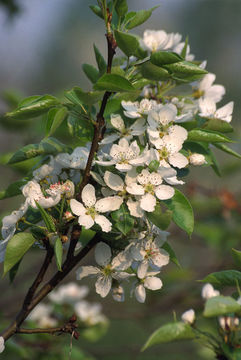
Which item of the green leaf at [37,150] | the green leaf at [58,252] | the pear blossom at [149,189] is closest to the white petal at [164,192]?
the pear blossom at [149,189]

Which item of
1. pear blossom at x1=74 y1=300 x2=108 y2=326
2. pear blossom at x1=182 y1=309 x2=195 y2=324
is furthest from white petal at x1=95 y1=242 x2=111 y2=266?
pear blossom at x1=74 y1=300 x2=108 y2=326

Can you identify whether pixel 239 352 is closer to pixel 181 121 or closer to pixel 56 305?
pixel 181 121

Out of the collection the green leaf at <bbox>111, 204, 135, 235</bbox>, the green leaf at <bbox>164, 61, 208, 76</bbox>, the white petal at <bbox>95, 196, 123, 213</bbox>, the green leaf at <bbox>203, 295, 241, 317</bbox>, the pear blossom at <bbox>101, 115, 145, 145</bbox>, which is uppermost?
the green leaf at <bbox>164, 61, 208, 76</bbox>

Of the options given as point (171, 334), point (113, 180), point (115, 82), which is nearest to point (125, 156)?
point (113, 180)

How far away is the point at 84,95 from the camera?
3.26ft

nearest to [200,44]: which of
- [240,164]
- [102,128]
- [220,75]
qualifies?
[220,75]

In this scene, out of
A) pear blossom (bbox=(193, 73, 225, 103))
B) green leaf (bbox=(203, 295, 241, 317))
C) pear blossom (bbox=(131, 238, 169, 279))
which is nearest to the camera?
green leaf (bbox=(203, 295, 241, 317))

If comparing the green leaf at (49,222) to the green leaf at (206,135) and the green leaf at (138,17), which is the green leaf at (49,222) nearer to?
the green leaf at (206,135)

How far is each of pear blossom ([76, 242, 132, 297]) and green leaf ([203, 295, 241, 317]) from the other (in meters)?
0.25

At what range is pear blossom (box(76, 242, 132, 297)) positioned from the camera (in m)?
1.03

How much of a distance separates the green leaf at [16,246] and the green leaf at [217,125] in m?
0.53

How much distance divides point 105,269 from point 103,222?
17 centimetres

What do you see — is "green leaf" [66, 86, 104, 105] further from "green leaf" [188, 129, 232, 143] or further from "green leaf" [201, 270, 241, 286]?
"green leaf" [201, 270, 241, 286]

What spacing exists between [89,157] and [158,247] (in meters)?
0.27
